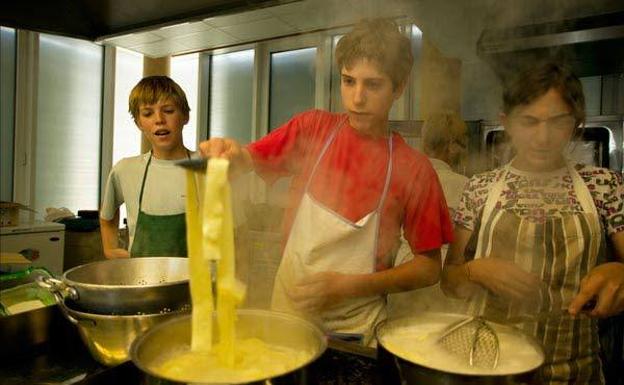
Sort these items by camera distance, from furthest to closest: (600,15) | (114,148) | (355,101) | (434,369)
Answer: (114,148) → (600,15) → (355,101) → (434,369)

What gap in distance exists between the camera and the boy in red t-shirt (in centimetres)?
109

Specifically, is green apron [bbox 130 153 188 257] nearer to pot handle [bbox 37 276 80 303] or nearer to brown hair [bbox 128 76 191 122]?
brown hair [bbox 128 76 191 122]

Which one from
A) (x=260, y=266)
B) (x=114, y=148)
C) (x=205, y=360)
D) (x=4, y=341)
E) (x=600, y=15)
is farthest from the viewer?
(x=114, y=148)

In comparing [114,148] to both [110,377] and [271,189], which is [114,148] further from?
[110,377]

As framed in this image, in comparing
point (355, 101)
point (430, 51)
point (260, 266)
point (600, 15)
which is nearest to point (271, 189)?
point (260, 266)

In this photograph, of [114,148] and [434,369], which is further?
[114,148]

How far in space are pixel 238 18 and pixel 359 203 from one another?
55 centimetres

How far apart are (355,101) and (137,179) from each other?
30.0 inches

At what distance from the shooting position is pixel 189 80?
1437 mm

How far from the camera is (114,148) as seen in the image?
63.3 inches

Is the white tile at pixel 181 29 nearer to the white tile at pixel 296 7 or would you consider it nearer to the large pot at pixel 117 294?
the white tile at pixel 296 7

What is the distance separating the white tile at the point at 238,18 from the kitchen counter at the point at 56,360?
74 cm

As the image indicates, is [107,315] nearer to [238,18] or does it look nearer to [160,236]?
[160,236]

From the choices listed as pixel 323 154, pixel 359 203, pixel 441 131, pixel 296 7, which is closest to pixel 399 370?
pixel 359 203
